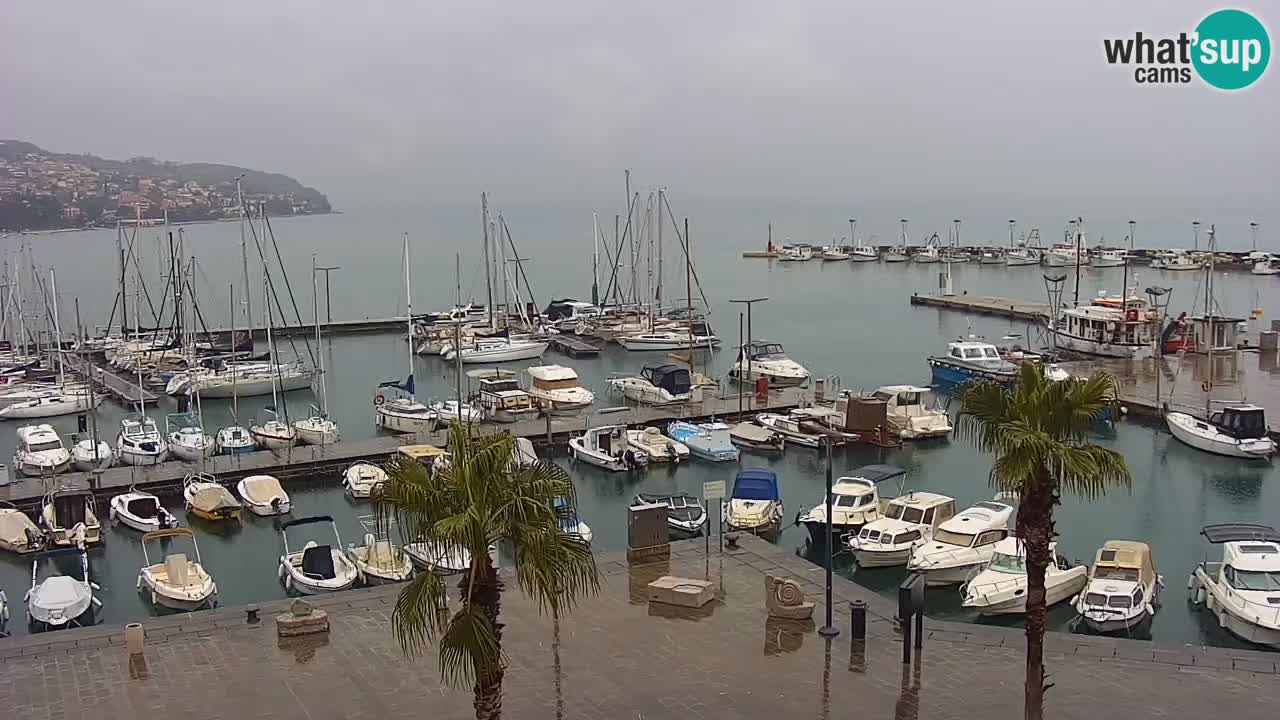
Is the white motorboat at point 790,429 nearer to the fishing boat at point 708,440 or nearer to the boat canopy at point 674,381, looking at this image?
the fishing boat at point 708,440

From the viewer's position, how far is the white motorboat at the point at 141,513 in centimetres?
2788

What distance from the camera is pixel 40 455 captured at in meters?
34.5

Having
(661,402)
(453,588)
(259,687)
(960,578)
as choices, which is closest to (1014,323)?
(661,402)

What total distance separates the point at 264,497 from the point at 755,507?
12.9 m

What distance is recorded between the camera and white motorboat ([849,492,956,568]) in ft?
75.5

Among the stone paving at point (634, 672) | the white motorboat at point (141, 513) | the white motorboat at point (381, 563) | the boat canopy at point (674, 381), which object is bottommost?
the white motorboat at point (141, 513)

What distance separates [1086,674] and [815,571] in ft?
16.3

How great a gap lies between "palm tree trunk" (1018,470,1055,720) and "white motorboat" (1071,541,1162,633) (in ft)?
25.1

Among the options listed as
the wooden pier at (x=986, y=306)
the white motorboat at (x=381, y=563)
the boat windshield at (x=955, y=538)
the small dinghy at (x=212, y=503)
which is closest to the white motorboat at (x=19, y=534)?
the small dinghy at (x=212, y=503)

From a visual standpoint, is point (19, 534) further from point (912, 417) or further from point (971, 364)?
point (971, 364)

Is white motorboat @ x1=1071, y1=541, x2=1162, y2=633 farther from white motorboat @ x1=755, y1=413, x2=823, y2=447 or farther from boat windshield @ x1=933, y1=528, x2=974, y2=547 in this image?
white motorboat @ x1=755, y1=413, x2=823, y2=447

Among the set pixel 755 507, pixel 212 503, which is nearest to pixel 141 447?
pixel 212 503

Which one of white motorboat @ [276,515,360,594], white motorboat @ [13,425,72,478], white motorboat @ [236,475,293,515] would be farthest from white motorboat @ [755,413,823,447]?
white motorboat @ [13,425,72,478]

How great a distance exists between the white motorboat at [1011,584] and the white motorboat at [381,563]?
10.4 m
